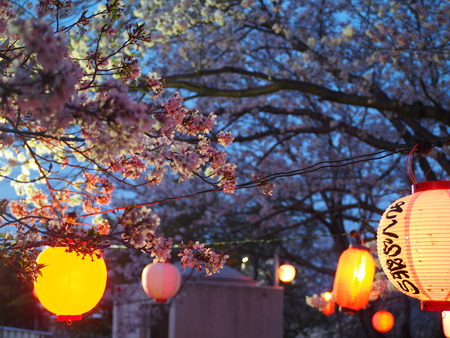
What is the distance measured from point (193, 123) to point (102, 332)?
50.8 feet

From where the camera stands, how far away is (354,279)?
690cm

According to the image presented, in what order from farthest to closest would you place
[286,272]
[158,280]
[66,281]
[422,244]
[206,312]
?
[206,312]
[286,272]
[158,280]
[66,281]
[422,244]

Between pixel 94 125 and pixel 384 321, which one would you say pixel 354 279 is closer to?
pixel 384 321

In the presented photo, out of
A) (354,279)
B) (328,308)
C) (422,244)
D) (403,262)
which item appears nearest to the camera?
(422,244)

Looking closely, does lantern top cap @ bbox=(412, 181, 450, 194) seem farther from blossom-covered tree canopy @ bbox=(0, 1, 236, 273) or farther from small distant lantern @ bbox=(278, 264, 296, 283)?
small distant lantern @ bbox=(278, 264, 296, 283)

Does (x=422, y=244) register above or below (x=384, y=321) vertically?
above

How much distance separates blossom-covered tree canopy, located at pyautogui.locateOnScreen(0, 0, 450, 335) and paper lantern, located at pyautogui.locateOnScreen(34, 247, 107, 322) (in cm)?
29

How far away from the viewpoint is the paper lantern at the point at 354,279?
6895mm

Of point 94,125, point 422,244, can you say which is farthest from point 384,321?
point 94,125

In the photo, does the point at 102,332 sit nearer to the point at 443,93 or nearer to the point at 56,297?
the point at 443,93

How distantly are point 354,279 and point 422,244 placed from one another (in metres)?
Result: 3.17

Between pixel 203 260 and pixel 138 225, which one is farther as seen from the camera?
pixel 203 260

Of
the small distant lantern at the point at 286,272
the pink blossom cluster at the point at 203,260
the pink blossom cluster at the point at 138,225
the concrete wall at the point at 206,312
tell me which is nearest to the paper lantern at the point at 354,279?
the pink blossom cluster at the point at 203,260

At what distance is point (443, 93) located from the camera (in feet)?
32.7
